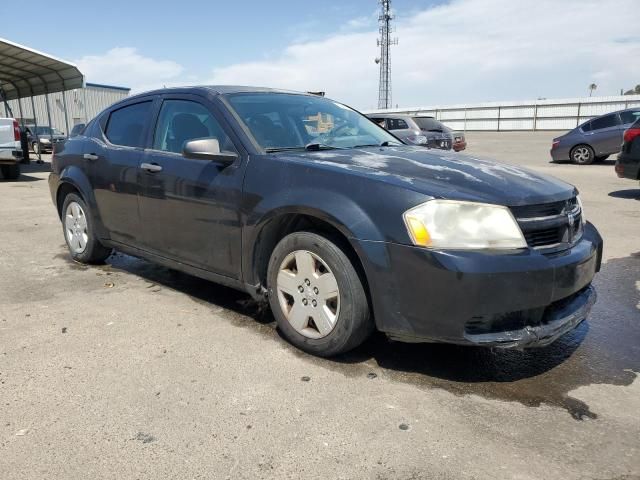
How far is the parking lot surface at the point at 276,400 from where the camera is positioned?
221 cm

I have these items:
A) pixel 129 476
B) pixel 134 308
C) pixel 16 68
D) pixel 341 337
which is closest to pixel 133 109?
pixel 134 308

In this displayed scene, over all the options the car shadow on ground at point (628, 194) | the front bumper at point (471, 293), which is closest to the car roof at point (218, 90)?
the front bumper at point (471, 293)

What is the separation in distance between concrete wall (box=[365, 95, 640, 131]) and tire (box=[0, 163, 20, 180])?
2270 centimetres

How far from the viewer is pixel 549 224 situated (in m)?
Result: 2.82

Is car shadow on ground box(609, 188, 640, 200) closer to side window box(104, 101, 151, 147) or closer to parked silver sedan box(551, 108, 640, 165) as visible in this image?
parked silver sedan box(551, 108, 640, 165)

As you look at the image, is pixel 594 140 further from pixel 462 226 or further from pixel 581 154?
pixel 462 226

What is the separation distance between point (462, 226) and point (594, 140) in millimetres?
15170

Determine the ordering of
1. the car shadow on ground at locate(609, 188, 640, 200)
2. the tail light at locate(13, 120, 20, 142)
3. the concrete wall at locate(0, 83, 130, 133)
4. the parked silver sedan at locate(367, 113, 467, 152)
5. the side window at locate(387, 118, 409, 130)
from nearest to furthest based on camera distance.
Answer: the car shadow on ground at locate(609, 188, 640, 200), the tail light at locate(13, 120, 20, 142), the parked silver sedan at locate(367, 113, 467, 152), the side window at locate(387, 118, 409, 130), the concrete wall at locate(0, 83, 130, 133)

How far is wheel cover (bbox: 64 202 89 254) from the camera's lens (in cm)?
514

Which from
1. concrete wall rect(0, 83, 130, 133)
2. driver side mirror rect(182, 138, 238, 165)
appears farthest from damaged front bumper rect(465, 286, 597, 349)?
concrete wall rect(0, 83, 130, 133)

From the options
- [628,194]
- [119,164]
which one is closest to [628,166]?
[628,194]

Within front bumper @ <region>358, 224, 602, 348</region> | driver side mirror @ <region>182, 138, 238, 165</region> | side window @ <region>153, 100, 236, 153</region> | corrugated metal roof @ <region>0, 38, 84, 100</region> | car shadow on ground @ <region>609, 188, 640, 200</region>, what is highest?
corrugated metal roof @ <region>0, 38, 84, 100</region>

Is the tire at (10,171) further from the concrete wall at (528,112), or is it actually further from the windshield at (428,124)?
the concrete wall at (528,112)

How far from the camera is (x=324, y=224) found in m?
3.15
